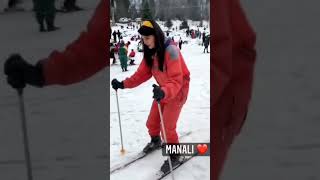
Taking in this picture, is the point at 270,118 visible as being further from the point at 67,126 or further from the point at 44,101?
the point at 44,101

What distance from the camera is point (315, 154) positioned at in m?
3.22

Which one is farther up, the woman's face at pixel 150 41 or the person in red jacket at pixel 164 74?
the woman's face at pixel 150 41

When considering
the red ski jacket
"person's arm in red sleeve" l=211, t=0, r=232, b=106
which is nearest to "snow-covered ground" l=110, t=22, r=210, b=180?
the red ski jacket

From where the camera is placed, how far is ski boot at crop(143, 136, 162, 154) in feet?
11.2

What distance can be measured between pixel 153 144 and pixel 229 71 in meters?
1.73

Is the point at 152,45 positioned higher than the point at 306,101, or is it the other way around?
the point at 152,45

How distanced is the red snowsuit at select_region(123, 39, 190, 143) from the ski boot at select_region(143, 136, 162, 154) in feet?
0.16

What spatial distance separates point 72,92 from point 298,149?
12.6ft

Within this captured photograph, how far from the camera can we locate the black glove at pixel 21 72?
6.75 feet

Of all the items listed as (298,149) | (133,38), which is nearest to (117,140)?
(298,149)

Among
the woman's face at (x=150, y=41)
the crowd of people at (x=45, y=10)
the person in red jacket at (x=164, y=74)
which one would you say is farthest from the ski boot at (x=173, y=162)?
the crowd of people at (x=45, y=10)

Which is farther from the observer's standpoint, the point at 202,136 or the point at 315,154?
the point at 202,136

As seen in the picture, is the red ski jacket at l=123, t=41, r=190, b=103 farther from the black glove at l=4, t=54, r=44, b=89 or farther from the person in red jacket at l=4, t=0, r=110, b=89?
the black glove at l=4, t=54, r=44, b=89

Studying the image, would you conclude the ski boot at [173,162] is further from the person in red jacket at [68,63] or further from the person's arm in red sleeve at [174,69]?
the person in red jacket at [68,63]
